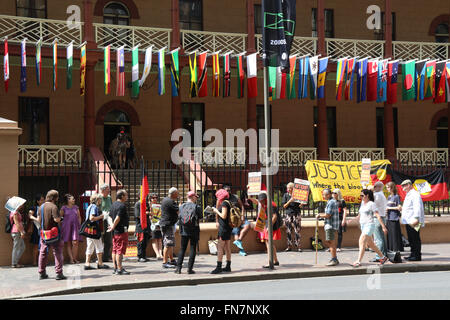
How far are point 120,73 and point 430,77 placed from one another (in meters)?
12.3

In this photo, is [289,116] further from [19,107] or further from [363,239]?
[363,239]

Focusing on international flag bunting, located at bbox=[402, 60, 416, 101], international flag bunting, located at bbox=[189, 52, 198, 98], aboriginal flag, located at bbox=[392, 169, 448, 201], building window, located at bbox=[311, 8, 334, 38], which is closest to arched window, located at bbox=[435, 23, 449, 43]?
building window, located at bbox=[311, 8, 334, 38]

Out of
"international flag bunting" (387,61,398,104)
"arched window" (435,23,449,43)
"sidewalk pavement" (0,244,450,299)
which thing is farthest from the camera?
"arched window" (435,23,449,43)

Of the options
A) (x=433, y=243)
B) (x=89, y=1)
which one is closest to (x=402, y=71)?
(x=433, y=243)

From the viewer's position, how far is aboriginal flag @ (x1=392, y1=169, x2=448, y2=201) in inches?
665

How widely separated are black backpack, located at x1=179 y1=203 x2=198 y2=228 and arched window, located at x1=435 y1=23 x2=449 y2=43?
22.3m

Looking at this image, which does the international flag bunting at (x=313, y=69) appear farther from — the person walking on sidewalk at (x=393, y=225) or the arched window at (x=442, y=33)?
the arched window at (x=442, y=33)

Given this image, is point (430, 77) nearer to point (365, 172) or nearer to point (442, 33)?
point (442, 33)

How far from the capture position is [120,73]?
69.1 ft

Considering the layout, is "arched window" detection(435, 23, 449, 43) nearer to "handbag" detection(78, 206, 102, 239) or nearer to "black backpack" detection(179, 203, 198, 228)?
"black backpack" detection(179, 203, 198, 228)

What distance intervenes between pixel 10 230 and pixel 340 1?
817 inches

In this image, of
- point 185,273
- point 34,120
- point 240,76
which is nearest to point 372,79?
point 240,76

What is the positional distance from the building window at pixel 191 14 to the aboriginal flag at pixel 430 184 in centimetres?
1291
